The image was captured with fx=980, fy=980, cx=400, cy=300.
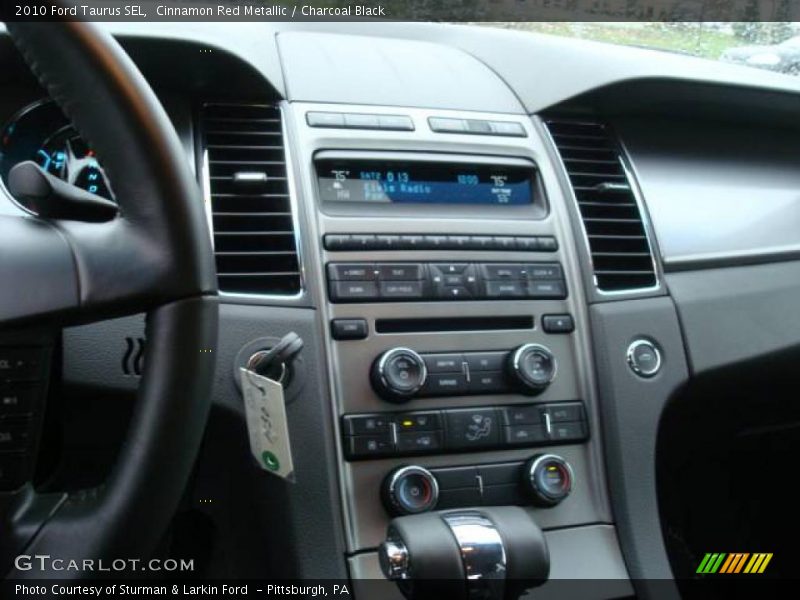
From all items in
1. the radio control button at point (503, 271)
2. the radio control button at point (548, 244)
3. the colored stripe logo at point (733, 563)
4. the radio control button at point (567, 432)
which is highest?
the radio control button at point (548, 244)

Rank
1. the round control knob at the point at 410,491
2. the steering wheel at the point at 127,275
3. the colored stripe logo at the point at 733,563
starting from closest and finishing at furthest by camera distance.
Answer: the steering wheel at the point at 127,275
the round control knob at the point at 410,491
the colored stripe logo at the point at 733,563

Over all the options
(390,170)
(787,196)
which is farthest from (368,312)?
(787,196)

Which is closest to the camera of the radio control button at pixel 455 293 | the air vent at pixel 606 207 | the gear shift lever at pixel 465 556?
the gear shift lever at pixel 465 556

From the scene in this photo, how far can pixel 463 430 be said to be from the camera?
5.12 ft

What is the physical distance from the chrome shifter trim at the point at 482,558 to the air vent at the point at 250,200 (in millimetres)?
507

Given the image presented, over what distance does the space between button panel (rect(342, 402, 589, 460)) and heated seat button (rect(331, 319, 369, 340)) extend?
0.12 metres

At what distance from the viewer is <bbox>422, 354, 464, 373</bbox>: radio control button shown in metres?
1.56

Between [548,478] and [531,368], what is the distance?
0.18 m

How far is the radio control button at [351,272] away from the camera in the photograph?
5.07ft

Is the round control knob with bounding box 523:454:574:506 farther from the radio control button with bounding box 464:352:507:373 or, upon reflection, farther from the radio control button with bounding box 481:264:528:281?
the radio control button with bounding box 481:264:528:281

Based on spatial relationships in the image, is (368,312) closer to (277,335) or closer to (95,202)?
(277,335)

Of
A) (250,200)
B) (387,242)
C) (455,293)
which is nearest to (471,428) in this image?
(455,293)

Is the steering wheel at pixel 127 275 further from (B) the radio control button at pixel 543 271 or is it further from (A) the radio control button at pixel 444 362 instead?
(B) the radio control button at pixel 543 271

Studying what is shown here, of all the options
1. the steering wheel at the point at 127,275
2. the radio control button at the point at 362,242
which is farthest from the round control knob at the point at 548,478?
the steering wheel at the point at 127,275
